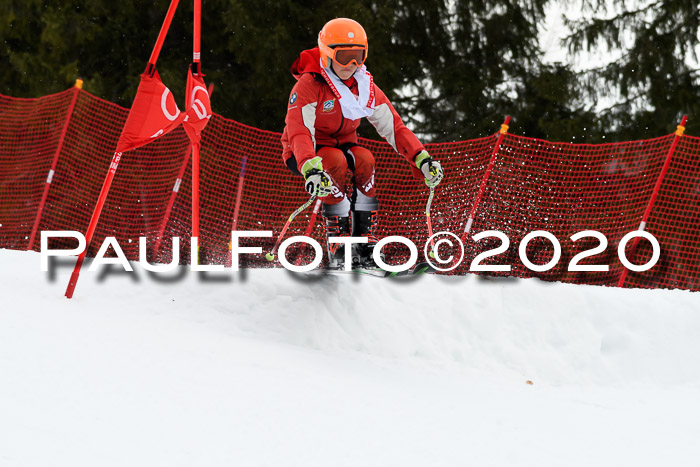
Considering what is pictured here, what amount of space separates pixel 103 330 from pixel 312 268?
191cm

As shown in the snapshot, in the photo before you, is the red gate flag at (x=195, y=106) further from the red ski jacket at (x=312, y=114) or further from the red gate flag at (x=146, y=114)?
the red ski jacket at (x=312, y=114)

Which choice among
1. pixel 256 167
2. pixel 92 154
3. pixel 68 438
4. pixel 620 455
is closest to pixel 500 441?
pixel 620 455

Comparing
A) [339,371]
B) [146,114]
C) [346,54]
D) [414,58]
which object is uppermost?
[414,58]

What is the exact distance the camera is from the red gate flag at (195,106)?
17.3ft

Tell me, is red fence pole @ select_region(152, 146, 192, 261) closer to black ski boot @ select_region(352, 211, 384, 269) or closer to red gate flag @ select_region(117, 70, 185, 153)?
black ski boot @ select_region(352, 211, 384, 269)

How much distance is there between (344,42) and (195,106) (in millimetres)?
1109

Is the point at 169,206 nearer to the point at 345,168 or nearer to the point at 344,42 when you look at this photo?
Result: the point at 345,168

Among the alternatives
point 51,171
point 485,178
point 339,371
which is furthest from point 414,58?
point 339,371

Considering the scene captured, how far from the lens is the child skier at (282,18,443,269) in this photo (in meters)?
5.19

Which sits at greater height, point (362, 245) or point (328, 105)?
point (328, 105)

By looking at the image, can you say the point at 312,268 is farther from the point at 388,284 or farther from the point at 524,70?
the point at 524,70

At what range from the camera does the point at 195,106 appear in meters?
5.32

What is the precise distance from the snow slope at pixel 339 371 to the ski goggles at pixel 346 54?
1661 millimetres

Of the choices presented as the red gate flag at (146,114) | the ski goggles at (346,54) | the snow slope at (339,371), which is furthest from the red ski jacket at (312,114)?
the snow slope at (339,371)
